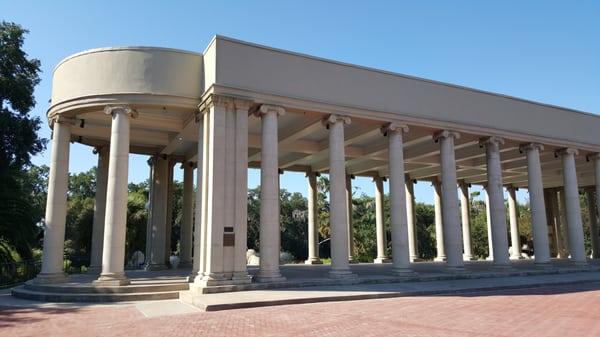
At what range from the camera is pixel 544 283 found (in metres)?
21.2

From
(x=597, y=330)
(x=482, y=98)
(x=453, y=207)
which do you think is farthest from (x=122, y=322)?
(x=482, y=98)

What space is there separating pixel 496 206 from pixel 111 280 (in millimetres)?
20044

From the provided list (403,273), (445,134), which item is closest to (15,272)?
(403,273)

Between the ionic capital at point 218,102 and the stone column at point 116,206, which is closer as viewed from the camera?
the stone column at point 116,206

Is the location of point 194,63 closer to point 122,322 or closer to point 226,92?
point 226,92

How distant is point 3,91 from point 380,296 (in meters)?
28.8

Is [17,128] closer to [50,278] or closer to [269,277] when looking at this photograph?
[50,278]

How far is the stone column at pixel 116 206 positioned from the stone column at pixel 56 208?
3.13m

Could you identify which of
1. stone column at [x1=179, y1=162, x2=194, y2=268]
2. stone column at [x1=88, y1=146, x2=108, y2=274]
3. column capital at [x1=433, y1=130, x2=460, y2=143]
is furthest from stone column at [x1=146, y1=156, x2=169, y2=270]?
column capital at [x1=433, y1=130, x2=460, y2=143]

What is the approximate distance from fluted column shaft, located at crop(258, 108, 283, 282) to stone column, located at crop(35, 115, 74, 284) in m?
9.01

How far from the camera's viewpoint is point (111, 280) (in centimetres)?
1764

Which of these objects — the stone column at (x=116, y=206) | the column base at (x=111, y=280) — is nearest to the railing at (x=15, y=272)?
the column base at (x=111, y=280)

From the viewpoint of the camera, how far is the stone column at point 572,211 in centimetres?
2852

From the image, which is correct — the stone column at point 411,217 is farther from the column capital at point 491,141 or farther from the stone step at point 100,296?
the stone step at point 100,296
